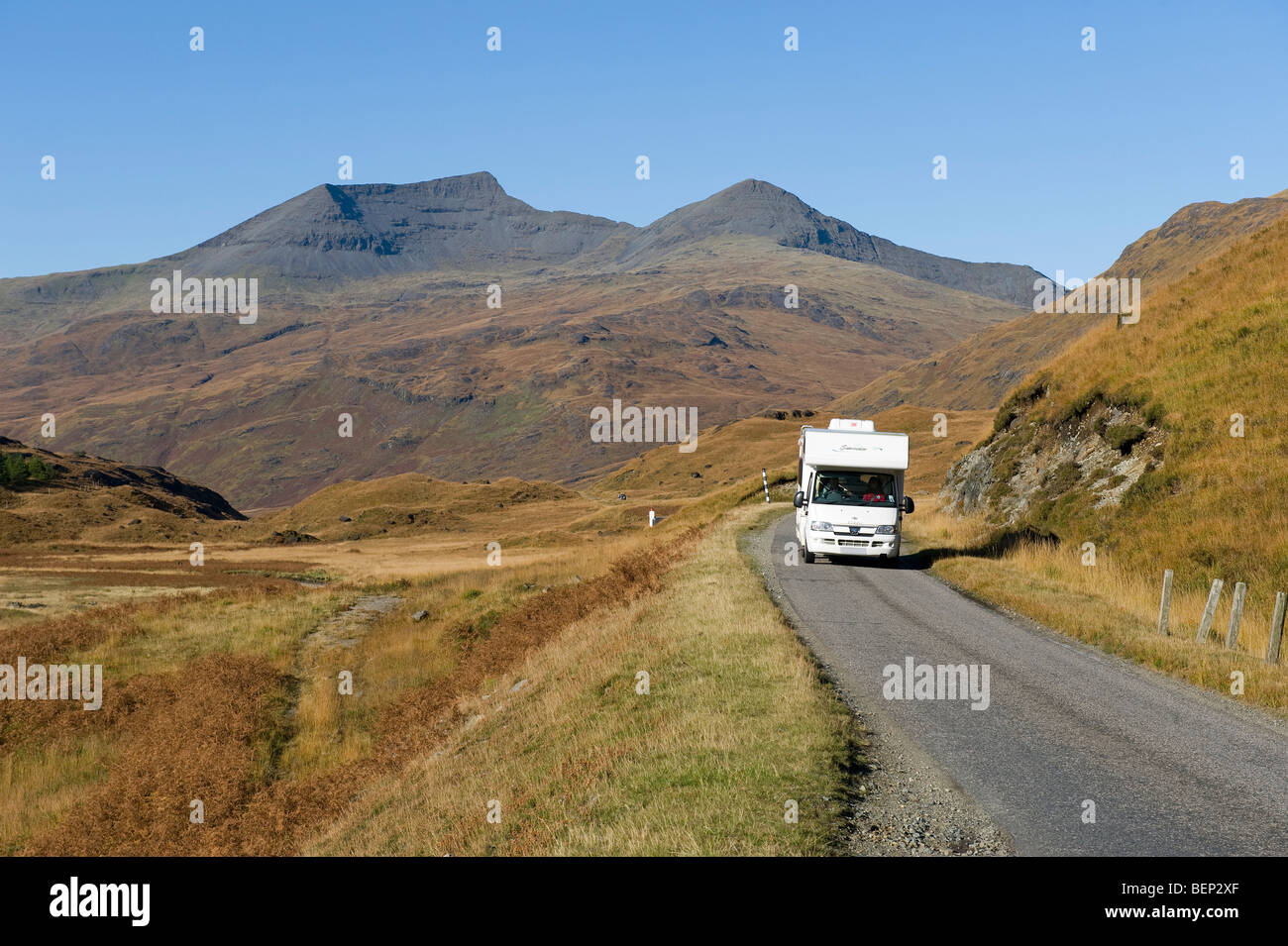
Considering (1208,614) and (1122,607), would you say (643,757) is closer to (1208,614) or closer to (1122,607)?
(1208,614)

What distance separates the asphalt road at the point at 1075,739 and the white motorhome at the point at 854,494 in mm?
7739

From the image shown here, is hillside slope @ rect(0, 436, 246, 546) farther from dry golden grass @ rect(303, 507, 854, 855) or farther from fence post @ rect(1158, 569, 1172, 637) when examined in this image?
fence post @ rect(1158, 569, 1172, 637)

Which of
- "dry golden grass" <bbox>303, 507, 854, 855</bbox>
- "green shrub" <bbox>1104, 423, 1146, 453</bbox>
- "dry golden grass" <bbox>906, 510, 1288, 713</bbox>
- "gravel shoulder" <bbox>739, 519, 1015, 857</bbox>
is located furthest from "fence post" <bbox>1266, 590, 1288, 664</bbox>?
"green shrub" <bbox>1104, 423, 1146, 453</bbox>

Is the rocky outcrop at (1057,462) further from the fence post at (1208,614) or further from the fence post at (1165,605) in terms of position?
the fence post at (1208,614)

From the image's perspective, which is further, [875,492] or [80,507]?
[80,507]

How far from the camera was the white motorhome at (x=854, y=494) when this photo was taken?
26.8 metres

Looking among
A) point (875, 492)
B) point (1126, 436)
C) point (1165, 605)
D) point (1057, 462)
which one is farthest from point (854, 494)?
point (1165, 605)

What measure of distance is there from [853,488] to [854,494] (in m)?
0.17

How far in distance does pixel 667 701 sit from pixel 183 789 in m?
10.1

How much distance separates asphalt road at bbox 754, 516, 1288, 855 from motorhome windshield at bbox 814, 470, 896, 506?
8.19m

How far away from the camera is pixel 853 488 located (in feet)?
89.4

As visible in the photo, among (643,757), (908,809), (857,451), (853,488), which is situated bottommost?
(643,757)
